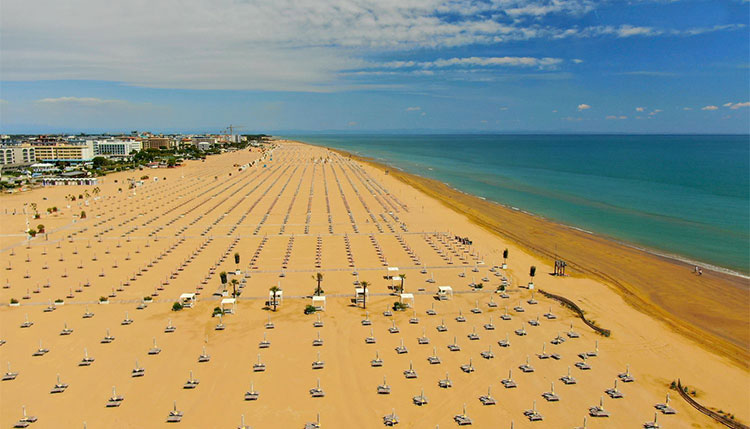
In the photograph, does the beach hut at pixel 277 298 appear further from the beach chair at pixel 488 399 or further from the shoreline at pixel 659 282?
the shoreline at pixel 659 282

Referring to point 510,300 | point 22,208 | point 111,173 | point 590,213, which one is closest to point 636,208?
point 590,213

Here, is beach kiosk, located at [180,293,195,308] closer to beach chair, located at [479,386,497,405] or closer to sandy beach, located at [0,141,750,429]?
sandy beach, located at [0,141,750,429]

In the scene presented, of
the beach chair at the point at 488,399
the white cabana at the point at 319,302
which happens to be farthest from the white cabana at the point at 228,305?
the beach chair at the point at 488,399

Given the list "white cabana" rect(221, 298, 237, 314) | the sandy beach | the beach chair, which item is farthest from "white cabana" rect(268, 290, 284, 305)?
the beach chair

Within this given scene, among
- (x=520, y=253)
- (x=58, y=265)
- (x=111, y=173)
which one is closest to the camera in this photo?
(x=58, y=265)

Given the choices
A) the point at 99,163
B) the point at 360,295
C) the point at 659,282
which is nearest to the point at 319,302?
the point at 360,295

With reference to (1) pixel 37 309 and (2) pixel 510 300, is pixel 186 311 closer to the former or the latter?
(1) pixel 37 309

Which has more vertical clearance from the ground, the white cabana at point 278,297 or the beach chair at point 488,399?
the white cabana at point 278,297
